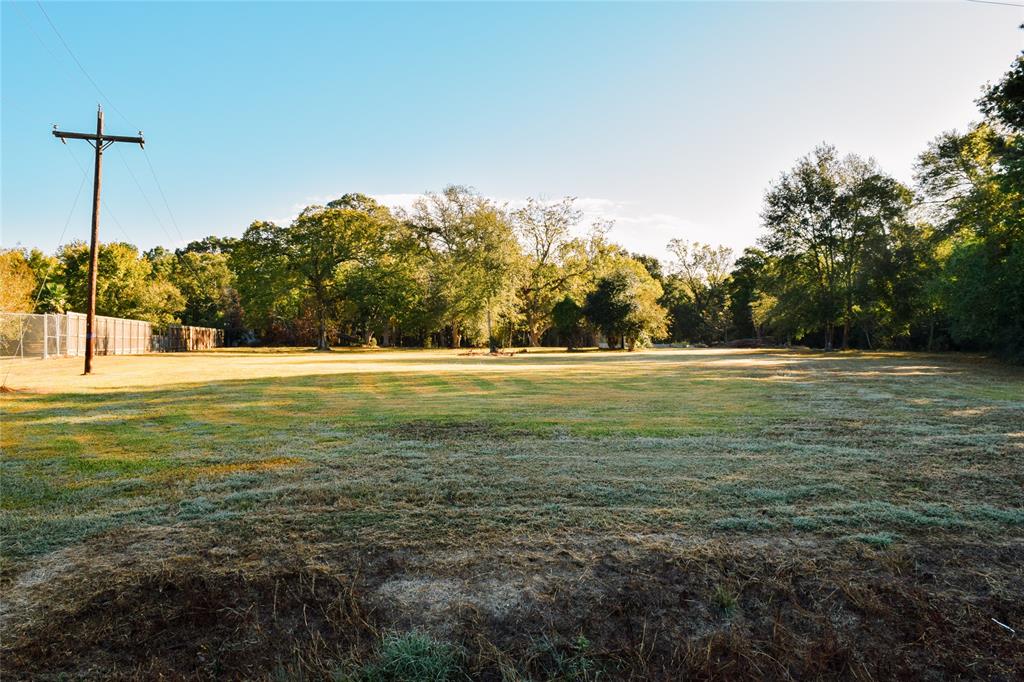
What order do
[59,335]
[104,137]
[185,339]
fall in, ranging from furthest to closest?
[185,339] < [59,335] < [104,137]

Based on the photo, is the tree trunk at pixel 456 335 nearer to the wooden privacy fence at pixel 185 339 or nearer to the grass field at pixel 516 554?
the wooden privacy fence at pixel 185 339

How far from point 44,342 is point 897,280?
47.3 m

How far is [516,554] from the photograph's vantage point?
11.3 feet

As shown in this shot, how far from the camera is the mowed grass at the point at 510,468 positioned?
3965 mm

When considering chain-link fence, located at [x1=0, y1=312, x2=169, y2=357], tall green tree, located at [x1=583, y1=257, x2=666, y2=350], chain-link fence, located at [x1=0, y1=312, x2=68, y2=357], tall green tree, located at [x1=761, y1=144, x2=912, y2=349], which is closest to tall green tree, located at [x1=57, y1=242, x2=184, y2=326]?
chain-link fence, located at [x1=0, y1=312, x2=169, y2=357]

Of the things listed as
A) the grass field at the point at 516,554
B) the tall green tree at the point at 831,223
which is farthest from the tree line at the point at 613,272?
the grass field at the point at 516,554

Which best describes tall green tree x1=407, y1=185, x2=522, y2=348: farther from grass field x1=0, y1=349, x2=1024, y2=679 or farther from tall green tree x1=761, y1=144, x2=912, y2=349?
grass field x1=0, y1=349, x2=1024, y2=679

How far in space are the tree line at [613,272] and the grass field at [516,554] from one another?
760 inches

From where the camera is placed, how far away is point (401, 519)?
4.09m

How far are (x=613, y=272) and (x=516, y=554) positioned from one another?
43.8 m

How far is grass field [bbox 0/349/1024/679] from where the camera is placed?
8.44 feet

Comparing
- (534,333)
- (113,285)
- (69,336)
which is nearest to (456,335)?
(534,333)

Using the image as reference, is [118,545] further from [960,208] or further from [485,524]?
[960,208]

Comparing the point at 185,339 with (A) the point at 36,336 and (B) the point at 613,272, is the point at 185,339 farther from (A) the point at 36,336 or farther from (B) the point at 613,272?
(B) the point at 613,272
